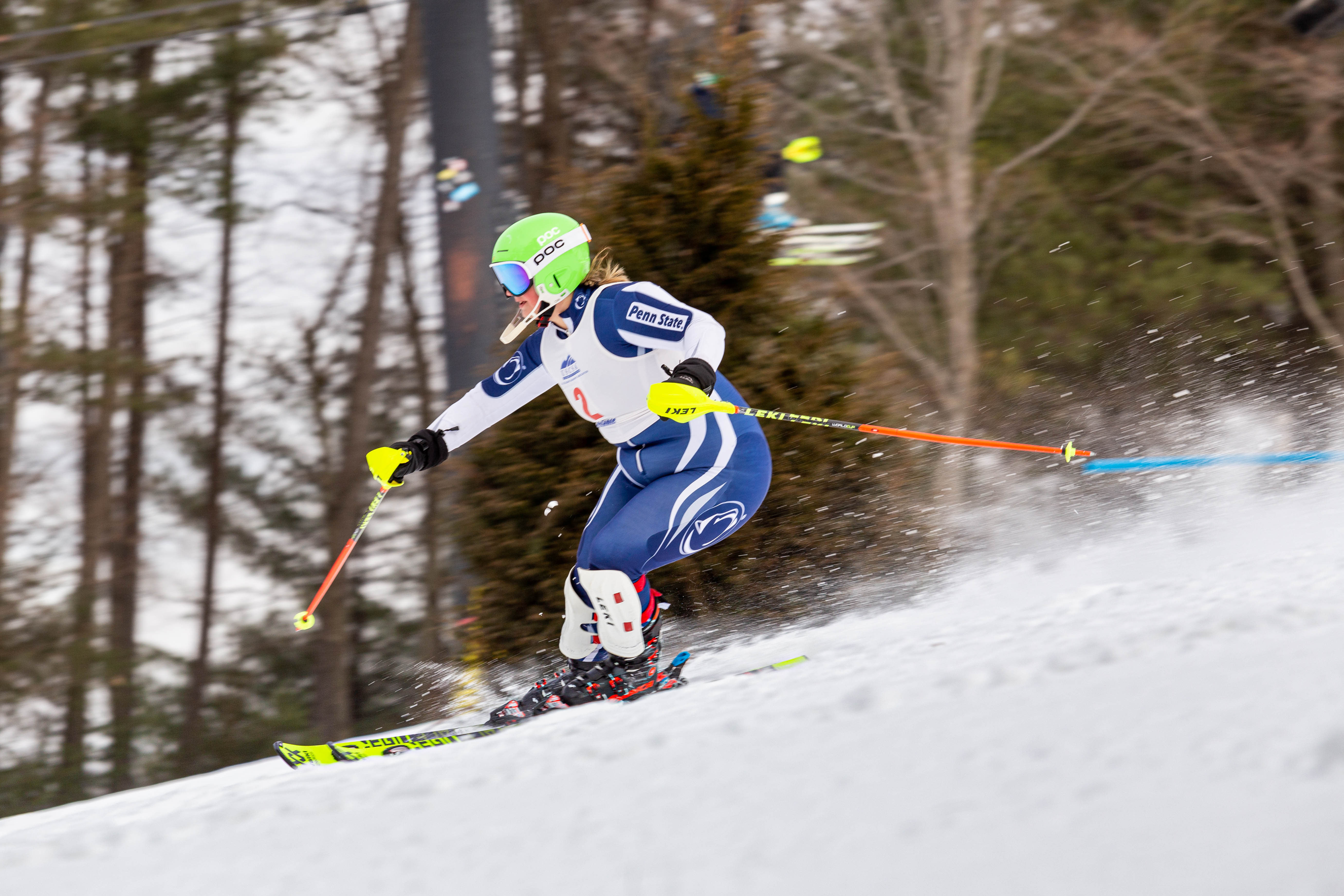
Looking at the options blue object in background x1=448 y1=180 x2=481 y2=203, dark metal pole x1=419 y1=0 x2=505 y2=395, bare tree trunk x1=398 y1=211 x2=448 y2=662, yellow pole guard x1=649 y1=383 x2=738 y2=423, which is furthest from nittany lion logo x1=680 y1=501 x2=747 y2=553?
bare tree trunk x1=398 y1=211 x2=448 y2=662

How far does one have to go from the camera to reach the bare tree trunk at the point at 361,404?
40.6ft

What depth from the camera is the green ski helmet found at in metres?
3.88

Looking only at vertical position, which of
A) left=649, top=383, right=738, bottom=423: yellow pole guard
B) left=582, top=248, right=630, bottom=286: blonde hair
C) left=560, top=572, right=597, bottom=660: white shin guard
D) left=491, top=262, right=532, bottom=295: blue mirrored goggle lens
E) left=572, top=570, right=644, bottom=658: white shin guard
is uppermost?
left=491, top=262, right=532, bottom=295: blue mirrored goggle lens

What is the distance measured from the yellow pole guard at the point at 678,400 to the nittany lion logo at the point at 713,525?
1.75ft

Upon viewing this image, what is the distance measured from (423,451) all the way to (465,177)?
244 cm

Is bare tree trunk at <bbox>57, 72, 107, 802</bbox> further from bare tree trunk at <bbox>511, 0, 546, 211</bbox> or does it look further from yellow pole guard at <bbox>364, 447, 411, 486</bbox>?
yellow pole guard at <bbox>364, 447, 411, 486</bbox>

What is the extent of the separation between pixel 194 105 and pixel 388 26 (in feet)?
Answer: 8.22

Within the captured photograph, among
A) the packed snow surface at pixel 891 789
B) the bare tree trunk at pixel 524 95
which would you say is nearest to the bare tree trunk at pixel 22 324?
the bare tree trunk at pixel 524 95

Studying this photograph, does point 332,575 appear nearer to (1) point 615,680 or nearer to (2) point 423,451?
(2) point 423,451

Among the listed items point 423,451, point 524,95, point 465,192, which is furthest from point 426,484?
point 423,451

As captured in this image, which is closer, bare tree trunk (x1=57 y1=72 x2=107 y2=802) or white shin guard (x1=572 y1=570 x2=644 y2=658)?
white shin guard (x1=572 y1=570 x2=644 y2=658)

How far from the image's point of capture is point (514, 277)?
12.8ft

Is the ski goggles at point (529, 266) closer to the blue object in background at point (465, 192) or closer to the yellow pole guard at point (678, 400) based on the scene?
the yellow pole guard at point (678, 400)

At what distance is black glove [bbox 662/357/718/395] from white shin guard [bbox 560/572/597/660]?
0.96m
